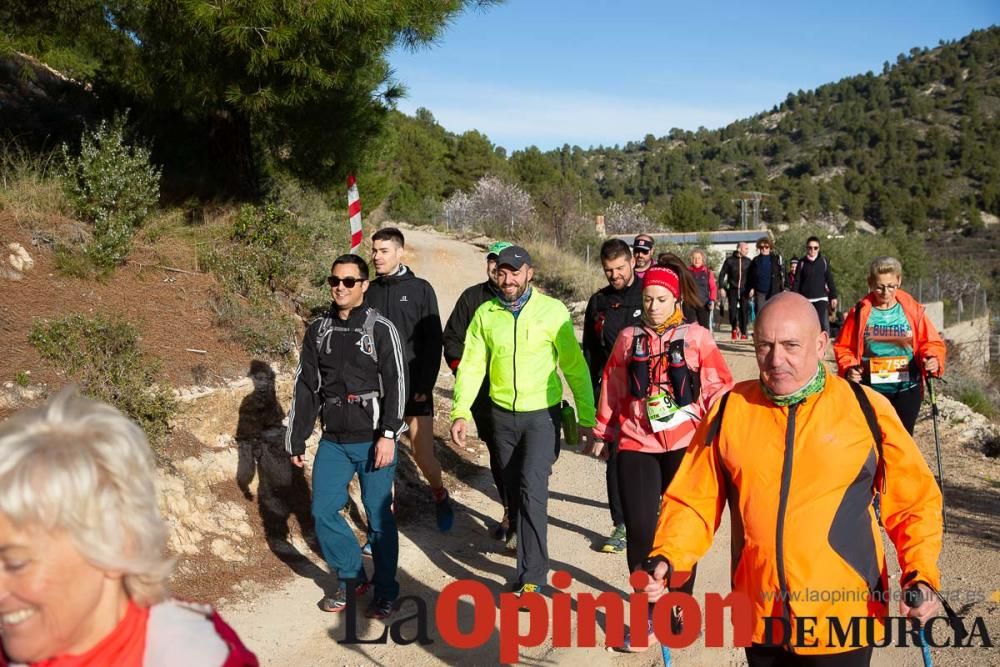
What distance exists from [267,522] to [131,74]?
19.6ft

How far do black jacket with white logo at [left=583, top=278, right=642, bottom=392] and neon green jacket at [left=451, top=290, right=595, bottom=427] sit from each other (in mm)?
854

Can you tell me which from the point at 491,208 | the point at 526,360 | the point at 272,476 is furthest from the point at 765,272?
the point at 491,208

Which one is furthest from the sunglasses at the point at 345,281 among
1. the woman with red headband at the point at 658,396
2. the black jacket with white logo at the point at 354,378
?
the woman with red headband at the point at 658,396

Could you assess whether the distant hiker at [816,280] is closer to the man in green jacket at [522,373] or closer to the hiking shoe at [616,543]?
the hiking shoe at [616,543]

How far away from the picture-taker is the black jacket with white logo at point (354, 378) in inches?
204

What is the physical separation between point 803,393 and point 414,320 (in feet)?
13.0

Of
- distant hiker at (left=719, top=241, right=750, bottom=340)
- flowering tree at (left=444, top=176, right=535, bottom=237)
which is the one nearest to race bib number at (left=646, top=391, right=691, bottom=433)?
distant hiker at (left=719, top=241, right=750, bottom=340)

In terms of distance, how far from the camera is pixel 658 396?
4.84m

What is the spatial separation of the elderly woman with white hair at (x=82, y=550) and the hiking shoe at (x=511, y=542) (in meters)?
5.01

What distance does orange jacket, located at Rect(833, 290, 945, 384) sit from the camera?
617 centimetres

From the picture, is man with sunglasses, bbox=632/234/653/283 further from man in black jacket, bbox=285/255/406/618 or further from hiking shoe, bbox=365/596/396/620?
hiking shoe, bbox=365/596/396/620

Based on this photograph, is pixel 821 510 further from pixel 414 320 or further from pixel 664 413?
pixel 414 320

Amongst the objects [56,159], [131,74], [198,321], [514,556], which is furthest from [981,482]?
[56,159]

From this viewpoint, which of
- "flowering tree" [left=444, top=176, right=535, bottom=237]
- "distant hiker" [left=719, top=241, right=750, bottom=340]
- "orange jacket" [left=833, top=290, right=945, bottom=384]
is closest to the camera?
"orange jacket" [left=833, top=290, right=945, bottom=384]
